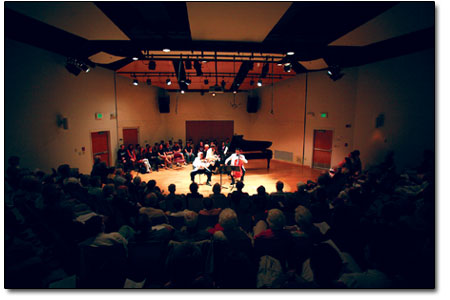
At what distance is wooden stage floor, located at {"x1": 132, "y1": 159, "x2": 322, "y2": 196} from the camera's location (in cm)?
720

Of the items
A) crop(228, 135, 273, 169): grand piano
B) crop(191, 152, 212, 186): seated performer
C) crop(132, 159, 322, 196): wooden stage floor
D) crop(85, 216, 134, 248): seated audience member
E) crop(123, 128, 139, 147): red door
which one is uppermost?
crop(123, 128, 139, 147): red door

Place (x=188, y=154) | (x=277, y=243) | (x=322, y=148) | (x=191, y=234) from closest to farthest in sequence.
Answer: (x=277, y=243) < (x=191, y=234) < (x=322, y=148) < (x=188, y=154)

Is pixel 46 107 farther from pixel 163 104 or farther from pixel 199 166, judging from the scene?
pixel 163 104

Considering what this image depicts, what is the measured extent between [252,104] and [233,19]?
8.96 meters

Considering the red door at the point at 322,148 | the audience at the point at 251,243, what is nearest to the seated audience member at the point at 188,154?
the red door at the point at 322,148

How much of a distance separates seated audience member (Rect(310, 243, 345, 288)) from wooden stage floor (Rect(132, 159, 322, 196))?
4.69 m

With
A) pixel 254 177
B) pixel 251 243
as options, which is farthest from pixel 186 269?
pixel 254 177

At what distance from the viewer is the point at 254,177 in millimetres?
8516

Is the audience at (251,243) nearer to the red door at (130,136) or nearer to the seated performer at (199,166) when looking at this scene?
the seated performer at (199,166)

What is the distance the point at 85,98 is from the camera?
7188 mm

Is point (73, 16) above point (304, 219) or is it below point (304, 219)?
above

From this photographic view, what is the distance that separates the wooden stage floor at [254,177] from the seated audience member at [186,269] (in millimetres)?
4382

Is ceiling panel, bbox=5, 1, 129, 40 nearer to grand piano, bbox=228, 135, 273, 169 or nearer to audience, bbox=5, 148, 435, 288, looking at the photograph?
audience, bbox=5, 148, 435, 288

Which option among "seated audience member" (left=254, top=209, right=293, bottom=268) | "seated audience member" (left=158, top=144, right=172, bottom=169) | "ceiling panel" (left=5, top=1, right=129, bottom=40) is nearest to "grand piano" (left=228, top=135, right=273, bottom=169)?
"seated audience member" (left=158, top=144, right=172, bottom=169)
